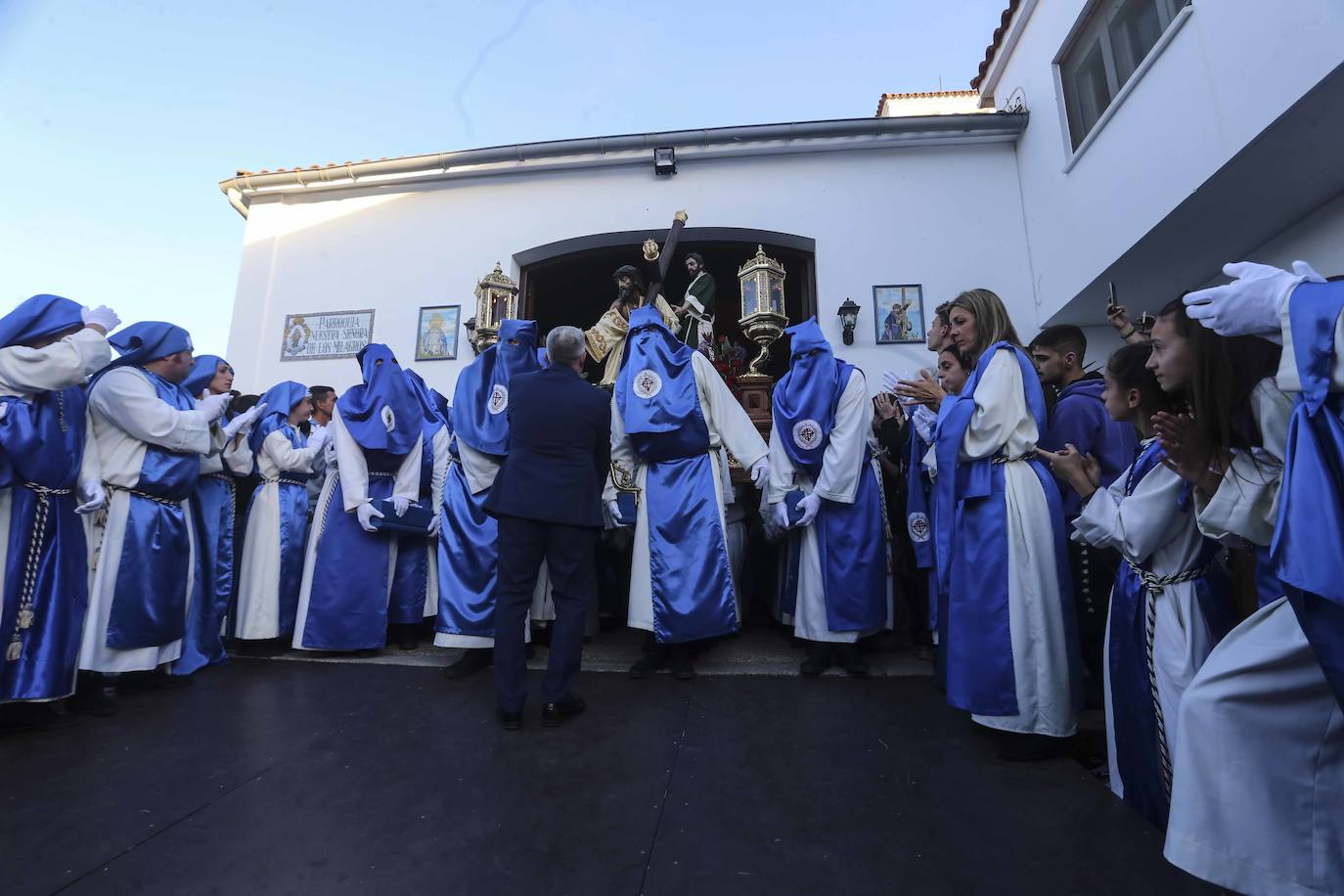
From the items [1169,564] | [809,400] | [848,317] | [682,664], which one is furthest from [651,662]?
[848,317]

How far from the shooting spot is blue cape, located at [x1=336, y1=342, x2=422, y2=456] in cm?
380

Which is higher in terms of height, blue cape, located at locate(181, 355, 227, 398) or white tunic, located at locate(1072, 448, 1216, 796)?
blue cape, located at locate(181, 355, 227, 398)

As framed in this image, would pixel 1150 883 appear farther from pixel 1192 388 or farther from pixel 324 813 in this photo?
pixel 324 813

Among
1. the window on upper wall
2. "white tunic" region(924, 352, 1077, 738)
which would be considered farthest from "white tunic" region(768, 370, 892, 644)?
the window on upper wall

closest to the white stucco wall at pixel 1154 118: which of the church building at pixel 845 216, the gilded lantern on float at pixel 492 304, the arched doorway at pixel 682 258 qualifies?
the church building at pixel 845 216

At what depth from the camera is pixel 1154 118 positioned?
4641mm

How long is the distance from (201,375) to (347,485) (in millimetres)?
1136

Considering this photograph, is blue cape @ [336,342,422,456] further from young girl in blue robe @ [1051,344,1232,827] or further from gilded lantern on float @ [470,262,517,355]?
young girl in blue robe @ [1051,344,1232,827]

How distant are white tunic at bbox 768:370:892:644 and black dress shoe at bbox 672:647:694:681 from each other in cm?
62

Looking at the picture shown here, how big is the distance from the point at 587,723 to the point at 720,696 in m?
0.67

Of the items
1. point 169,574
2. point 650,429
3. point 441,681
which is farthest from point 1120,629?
point 169,574

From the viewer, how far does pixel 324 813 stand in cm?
186

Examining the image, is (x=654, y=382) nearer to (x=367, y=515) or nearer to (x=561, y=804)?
(x=367, y=515)

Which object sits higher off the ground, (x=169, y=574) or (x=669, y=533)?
(x=669, y=533)
